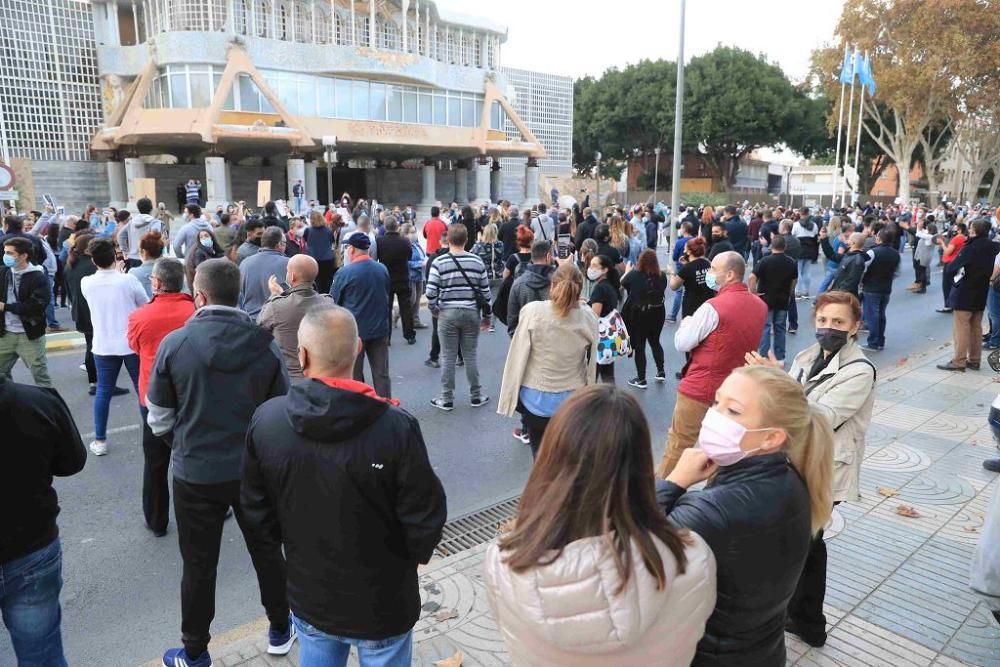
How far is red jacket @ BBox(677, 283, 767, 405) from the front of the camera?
4668mm

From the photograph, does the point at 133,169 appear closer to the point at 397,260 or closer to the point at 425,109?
the point at 425,109

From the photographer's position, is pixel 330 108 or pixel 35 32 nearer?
pixel 35 32

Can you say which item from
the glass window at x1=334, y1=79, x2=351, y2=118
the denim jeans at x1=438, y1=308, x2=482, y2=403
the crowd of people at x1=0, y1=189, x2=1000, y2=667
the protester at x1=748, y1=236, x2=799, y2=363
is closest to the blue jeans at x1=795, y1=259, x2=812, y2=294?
the protester at x1=748, y1=236, x2=799, y2=363

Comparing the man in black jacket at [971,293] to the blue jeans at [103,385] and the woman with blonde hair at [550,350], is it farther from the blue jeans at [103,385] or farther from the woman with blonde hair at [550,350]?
the blue jeans at [103,385]

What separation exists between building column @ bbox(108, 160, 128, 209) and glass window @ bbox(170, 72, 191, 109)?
4.57 m

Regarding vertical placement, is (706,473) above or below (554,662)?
above

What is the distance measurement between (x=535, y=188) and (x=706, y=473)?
143 feet

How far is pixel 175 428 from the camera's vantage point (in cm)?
343

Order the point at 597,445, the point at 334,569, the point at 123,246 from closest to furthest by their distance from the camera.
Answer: the point at 597,445
the point at 334,569
the point at 123,246

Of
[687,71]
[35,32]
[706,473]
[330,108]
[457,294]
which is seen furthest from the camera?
[687,71]

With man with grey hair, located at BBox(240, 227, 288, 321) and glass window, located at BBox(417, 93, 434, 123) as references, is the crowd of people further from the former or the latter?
glass window, located at BBox(417, 93, 434, 123)

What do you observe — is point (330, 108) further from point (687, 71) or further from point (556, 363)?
point (556, 363)

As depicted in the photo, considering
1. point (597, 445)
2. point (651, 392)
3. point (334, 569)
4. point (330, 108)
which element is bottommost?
point (651, 392)

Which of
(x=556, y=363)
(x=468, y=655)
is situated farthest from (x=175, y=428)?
(x=556, y=363)
